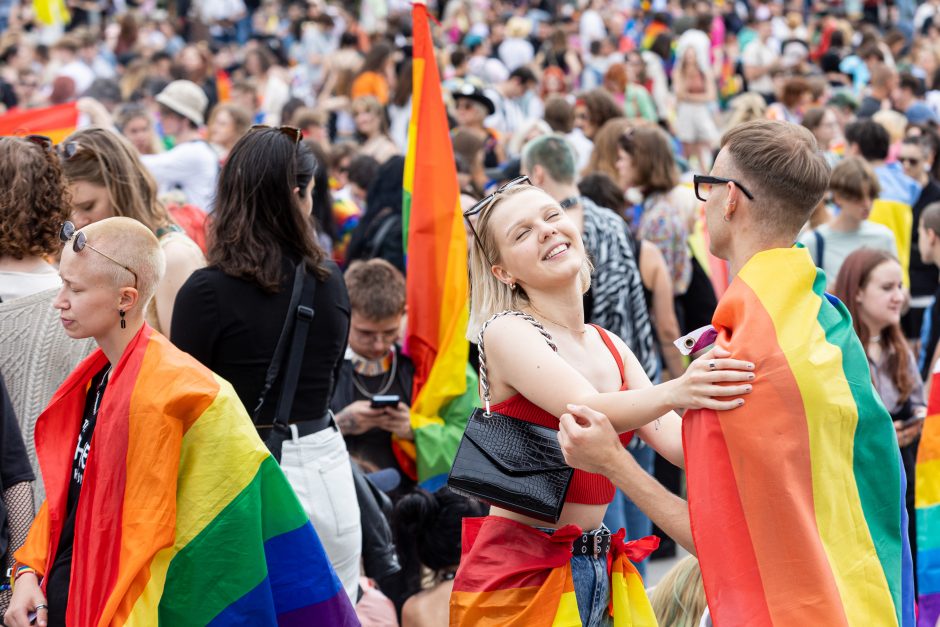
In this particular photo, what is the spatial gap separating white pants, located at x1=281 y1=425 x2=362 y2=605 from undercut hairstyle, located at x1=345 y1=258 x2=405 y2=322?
116cm

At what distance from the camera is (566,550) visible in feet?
9.64

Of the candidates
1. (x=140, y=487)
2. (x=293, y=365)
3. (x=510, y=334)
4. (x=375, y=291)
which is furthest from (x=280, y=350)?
(x=375, y=291)

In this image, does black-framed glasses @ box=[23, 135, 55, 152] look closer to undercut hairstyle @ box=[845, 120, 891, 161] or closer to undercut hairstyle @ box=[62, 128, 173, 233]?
undercut hairstyle @ box=[62, 128, 173, 233]

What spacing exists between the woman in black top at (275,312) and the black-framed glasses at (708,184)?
144 centimetres

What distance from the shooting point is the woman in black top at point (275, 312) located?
11.9 feet

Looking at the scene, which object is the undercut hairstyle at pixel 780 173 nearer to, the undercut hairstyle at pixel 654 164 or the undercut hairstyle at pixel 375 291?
the undercut hairstyle at pixel 375 291

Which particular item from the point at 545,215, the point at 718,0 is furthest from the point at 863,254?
the point at 718,0

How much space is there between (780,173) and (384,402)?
8.55 feet

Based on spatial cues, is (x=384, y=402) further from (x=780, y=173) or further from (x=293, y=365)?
(x=780, y=173)

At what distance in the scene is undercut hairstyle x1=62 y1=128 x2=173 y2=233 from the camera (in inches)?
164

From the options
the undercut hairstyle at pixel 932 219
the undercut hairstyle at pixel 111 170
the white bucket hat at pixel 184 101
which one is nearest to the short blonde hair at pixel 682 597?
the undercut hairstyle at pixel 111 170

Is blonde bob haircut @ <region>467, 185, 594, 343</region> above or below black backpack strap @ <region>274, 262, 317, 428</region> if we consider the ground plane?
above

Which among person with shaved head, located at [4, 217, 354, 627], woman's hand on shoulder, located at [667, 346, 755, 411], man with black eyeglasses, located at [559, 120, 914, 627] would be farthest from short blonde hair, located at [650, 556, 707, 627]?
woman's hand on shoulder, located at [667, 346, 755, 411]

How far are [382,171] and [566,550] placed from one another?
14.3 feet
